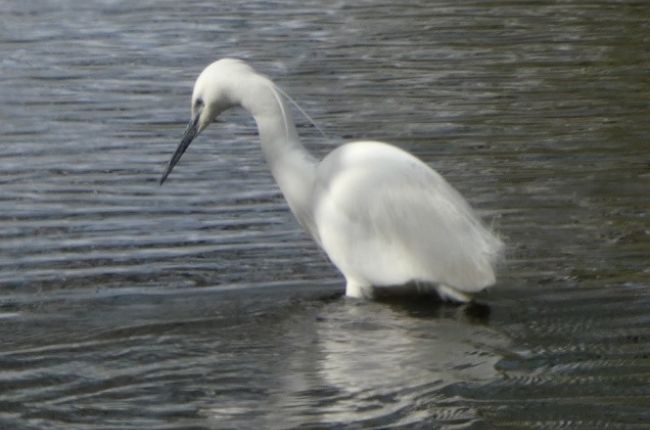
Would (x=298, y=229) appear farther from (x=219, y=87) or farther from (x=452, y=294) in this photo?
(x=452, y=294)

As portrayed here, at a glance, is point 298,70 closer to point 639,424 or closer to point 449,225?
point 449,225

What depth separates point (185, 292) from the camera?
7.07 metres

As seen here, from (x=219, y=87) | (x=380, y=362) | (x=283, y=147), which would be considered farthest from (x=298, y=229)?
(x=380, y=362)

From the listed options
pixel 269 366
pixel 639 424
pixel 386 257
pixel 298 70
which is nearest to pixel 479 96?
pixel 298 70

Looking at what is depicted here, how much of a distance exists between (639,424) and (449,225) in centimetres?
179

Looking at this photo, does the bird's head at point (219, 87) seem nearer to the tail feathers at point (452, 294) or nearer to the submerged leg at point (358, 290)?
the submerged leg at point (358, 290)

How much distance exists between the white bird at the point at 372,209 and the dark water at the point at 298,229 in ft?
0.48

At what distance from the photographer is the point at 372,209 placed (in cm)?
710

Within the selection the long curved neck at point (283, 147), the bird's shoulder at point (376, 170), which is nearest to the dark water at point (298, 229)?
the long curved neck at point (283, 147)

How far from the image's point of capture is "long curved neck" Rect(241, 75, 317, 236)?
24.0ft

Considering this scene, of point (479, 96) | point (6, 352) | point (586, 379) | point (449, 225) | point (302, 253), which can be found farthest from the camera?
point (479, 96)

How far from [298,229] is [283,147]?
0.71 metres

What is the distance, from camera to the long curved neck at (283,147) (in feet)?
24.0

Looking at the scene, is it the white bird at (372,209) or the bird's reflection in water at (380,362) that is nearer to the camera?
the bird's reflection in water at (380,362)
